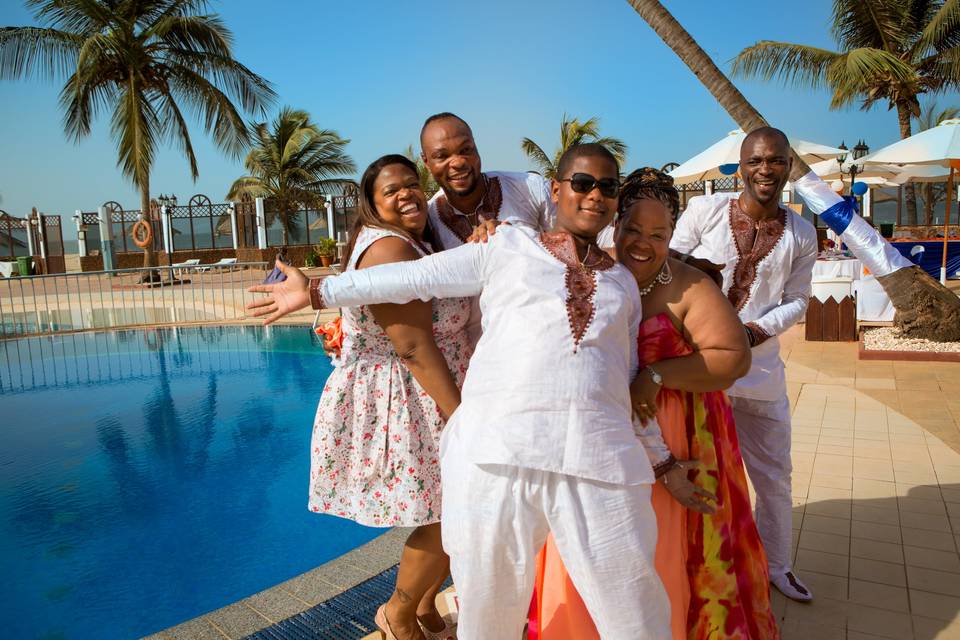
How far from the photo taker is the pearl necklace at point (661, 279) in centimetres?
205

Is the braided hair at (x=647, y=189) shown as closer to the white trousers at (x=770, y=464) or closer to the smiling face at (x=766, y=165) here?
the smiling face at (x=766, y=165)

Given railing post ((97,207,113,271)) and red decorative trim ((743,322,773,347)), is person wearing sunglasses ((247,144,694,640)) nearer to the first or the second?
red decorative trim ((743,322,773,347))

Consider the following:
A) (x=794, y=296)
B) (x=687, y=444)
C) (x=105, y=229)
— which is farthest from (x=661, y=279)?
(x=105, y=229)

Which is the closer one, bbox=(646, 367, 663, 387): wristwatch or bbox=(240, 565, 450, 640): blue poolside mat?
bbox=(646, 367, 663, 387): wristwatch

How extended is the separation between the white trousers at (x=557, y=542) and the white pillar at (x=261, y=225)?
2865cm

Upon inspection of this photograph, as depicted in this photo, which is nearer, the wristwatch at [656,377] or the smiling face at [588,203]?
the smiling face at [588,203]

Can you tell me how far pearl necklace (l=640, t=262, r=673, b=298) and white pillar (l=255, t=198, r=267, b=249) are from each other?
28459mm

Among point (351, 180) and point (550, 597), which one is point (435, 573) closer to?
point (550, 597)

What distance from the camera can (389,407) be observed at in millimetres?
2342

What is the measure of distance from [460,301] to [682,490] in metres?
0.89

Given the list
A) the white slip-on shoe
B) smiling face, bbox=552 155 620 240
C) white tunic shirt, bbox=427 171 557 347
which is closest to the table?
the white slip-on shoe

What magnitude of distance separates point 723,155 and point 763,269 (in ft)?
33.7

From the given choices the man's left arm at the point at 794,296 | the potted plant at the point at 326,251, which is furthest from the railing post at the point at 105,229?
the man's left arm at the point at 794,296

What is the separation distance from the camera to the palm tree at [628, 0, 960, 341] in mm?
5801
